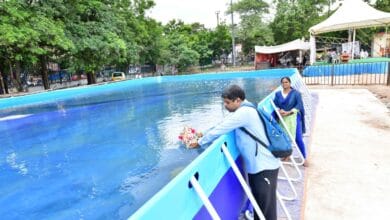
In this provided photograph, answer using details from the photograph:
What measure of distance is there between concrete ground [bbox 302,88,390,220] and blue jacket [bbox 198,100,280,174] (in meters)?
1.09

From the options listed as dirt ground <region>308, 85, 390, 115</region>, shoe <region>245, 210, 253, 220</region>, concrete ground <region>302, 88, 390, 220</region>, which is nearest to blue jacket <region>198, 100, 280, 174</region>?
shoe <region>245, 210, 253, 220</region>

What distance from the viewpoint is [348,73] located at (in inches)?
626

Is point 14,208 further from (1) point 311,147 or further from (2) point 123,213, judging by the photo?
(1) point 311,147

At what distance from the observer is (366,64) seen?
15.6 meters

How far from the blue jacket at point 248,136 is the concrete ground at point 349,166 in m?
1.09

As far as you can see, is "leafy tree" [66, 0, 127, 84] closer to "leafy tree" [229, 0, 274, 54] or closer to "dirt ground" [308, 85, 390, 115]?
"dirt ground" [308, 85, 390, 115]

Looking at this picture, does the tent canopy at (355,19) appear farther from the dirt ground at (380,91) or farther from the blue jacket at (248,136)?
the blue jacket at (248,136)

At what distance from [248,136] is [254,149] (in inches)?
4.6

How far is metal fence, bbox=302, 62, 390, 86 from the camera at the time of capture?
14.6m

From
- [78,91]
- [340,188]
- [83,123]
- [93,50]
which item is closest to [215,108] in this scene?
[83,123]

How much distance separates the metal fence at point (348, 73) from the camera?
14570mm

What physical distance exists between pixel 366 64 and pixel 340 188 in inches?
544

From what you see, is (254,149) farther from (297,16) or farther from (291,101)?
(297,16)

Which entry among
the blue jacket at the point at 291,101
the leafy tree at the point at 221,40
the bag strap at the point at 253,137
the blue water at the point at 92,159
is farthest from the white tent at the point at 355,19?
the leafy tree at the point at 221,40
